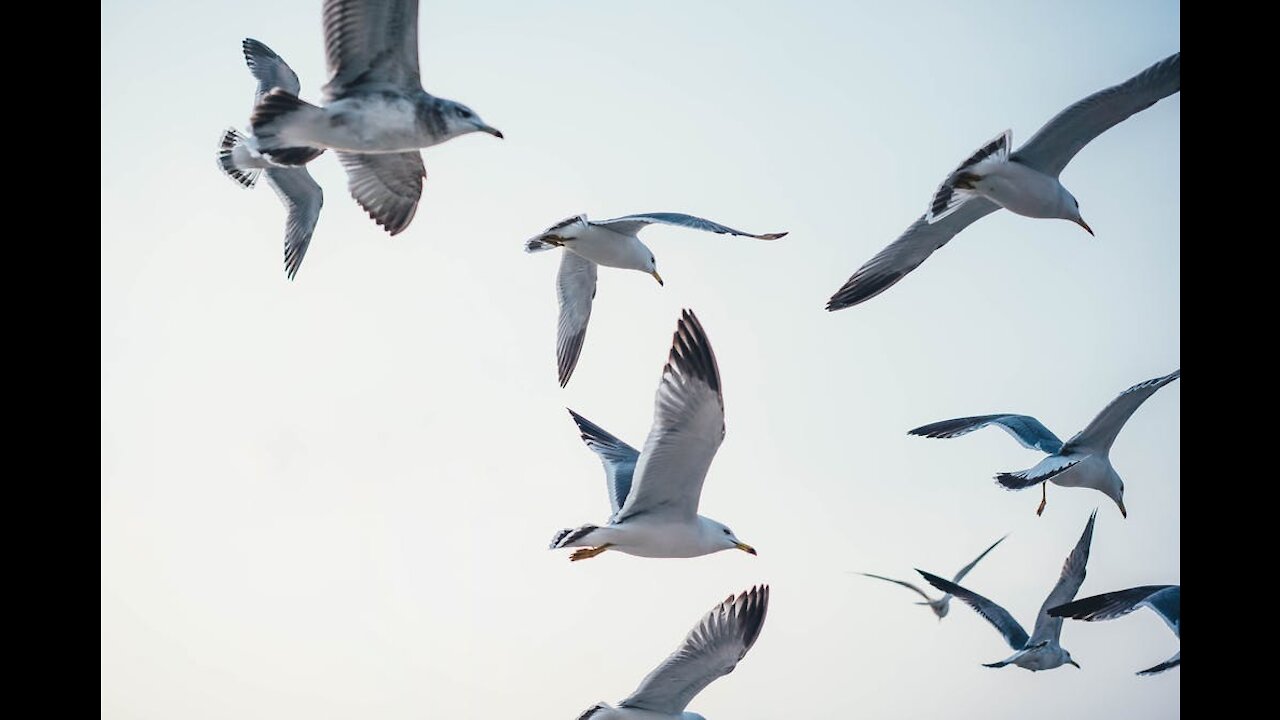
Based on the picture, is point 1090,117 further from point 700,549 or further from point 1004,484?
point 700,549

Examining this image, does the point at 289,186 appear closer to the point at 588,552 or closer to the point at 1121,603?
the point at 588,552

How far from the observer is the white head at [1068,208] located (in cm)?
636

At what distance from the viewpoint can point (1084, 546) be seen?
8445mm

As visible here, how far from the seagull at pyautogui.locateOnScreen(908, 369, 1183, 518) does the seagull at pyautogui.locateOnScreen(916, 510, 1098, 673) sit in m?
0.83

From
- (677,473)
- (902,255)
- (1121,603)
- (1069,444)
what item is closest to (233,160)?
(677,473)

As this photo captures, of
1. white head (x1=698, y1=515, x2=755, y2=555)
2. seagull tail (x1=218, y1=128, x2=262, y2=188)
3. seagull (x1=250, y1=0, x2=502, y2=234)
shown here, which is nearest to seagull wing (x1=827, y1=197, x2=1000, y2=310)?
white head (x1=698, y1=515, x2=755, y2=555)

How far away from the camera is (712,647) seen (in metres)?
6.14

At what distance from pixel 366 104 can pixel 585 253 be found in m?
2.24

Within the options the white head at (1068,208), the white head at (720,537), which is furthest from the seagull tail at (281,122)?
the white head at (1068,208)

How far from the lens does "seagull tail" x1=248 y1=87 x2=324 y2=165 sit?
498 cm

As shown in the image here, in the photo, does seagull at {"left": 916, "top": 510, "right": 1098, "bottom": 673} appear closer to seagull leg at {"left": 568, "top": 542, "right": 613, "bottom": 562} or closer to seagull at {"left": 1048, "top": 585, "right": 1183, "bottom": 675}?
seagull at {"left": 1048, "top": 585, "right": 1183, "bottom": 675}

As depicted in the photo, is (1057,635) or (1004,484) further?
(1057,635)
